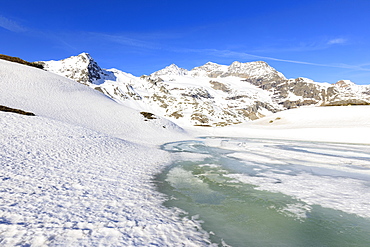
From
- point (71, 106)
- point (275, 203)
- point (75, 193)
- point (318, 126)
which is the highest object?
point (318, 126)

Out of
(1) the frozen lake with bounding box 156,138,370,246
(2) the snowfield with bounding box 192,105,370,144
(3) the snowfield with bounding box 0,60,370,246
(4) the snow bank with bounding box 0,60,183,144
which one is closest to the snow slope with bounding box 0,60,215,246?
(3) the snowfield with bounding box 0,60,370,246

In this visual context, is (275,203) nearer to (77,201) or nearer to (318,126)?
(77,201)

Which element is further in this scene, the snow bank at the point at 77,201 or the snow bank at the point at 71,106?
the snow bank at the point at 71,106

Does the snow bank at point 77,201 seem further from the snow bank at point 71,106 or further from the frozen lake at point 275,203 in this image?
the snow bank at point 71,106

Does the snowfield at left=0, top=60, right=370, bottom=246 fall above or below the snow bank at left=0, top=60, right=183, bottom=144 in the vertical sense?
below

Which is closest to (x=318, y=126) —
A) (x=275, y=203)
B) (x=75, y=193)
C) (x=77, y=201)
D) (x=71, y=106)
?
(x=275, y=203)

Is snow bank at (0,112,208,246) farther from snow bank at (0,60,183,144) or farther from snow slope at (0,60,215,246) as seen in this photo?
snow bank at (0,60,183,144)

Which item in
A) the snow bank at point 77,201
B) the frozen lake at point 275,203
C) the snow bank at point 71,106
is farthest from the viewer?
the snow bank at point 71,106

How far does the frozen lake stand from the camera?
5602 mm

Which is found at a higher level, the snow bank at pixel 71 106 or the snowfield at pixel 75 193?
the snow bank at pixel 71 106

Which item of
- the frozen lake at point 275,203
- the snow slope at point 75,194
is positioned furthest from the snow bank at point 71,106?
the frozen lake at point 275,203

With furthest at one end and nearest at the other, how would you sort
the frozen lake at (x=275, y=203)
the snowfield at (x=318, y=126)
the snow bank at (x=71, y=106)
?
the snowfield at (x=318, y=126) → the snow bank at (x=71, y=106) → the frozen lake at (x=275, y=203)

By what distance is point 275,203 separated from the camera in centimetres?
791

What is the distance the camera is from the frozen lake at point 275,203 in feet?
18.4
